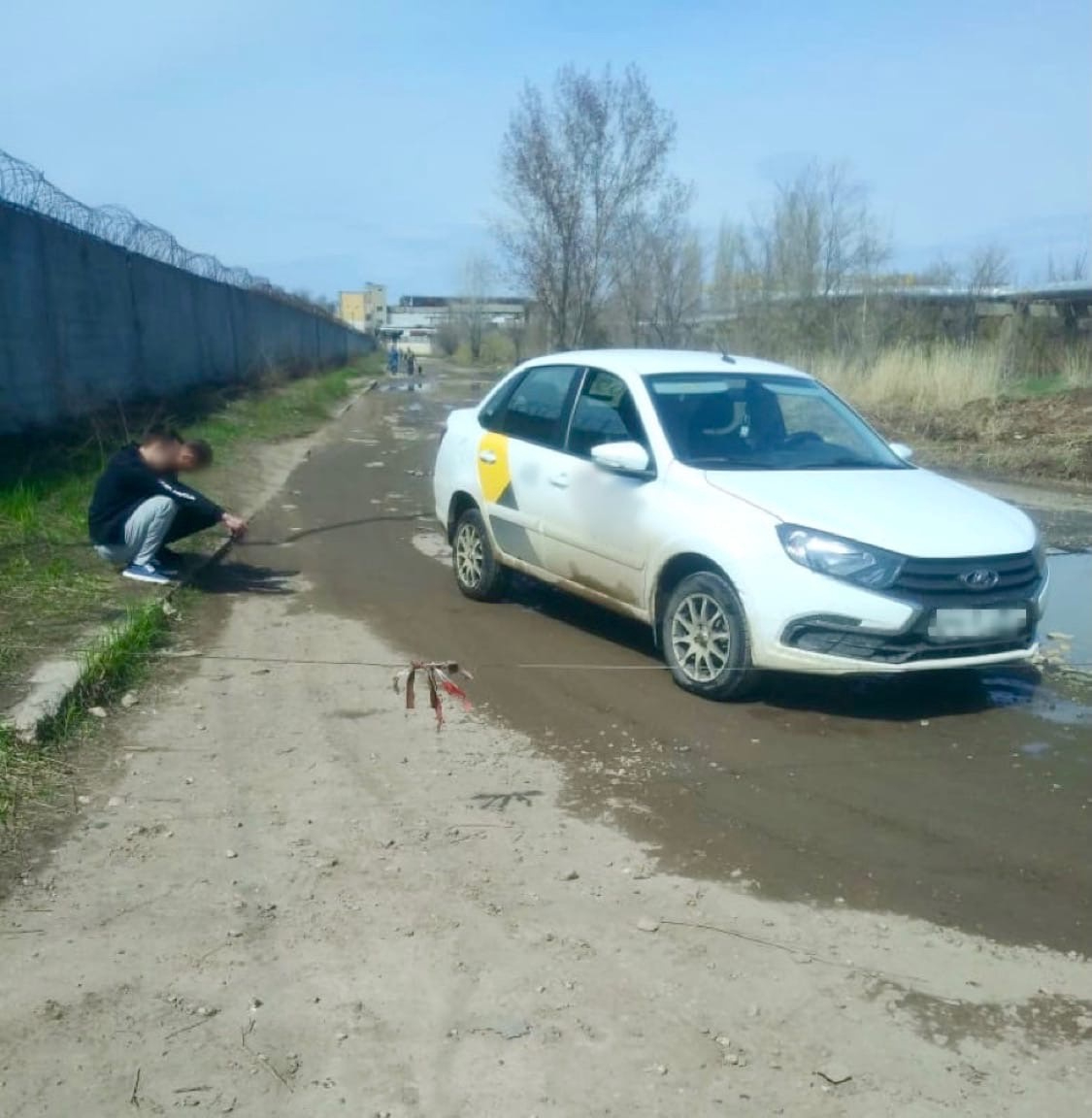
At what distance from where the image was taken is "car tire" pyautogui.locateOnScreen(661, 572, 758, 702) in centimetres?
616

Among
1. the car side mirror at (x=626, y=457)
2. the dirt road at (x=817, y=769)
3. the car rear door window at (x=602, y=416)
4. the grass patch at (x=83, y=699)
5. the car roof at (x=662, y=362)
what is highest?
the car roof at (x=662, y=362)

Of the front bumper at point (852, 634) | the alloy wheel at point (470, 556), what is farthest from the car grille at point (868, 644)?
the alloy wheel at point (470, 556)

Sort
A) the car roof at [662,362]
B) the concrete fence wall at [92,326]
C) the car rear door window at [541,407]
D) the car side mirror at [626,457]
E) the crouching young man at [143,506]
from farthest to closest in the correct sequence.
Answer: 1. the concrete fence wall at [92,326]
2. the crouching young man at [143,506]
3. the car rear door window at [541,407]
4. the car roof at [662,362]
5. the car side mirror at [626,457]

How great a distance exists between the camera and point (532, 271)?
2923cm

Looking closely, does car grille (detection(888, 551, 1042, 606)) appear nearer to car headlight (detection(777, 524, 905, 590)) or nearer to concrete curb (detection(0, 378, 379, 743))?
car headlight (detection(777, 524, 905, 590))

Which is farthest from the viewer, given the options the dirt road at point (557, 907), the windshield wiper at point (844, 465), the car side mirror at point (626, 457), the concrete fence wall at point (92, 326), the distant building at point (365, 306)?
the distant building at point (365, 306)

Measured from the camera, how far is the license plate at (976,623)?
233 inches

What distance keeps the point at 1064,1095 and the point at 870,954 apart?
30.7 inches

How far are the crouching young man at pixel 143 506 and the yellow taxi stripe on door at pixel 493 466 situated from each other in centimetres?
165

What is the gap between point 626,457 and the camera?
22.3 ft

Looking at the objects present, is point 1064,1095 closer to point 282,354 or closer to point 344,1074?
point 344,1074

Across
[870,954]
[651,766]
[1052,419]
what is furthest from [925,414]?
[870,954]

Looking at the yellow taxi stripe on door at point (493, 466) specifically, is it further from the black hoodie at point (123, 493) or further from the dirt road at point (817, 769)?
the black hoodie at point (123, 493)

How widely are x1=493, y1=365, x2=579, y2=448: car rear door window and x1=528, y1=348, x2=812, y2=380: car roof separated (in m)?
0.10
